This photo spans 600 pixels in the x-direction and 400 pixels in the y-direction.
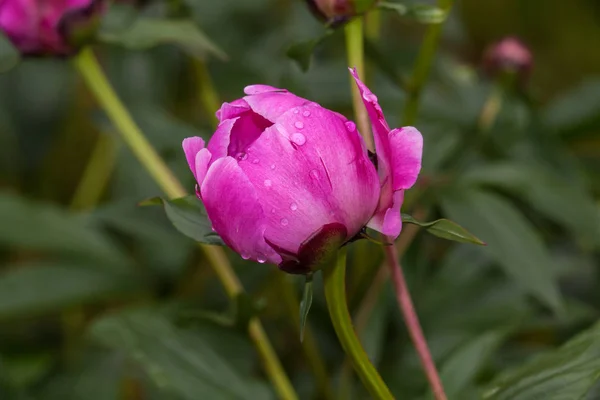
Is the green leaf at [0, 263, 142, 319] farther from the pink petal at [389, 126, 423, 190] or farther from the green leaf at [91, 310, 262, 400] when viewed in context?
the pink petal at [389, 126, 423, 190]

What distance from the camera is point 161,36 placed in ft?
1.94

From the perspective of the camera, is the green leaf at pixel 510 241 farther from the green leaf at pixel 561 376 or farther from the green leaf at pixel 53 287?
the green leaf at pixel 53 287

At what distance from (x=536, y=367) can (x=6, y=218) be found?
63 cm

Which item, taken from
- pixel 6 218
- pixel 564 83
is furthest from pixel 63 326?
pixel 564 83

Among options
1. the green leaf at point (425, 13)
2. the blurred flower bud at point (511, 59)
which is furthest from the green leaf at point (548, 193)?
the green leaf at point (425, 13)

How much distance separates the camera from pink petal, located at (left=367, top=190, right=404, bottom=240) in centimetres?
32

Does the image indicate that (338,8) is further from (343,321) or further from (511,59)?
(511,59)

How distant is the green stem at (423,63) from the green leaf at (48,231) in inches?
17.3

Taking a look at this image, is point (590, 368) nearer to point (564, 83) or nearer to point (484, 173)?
point (484, 173)

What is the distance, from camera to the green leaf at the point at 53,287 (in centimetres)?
80

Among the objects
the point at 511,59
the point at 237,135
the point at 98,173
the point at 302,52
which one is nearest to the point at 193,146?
the point at 237,135

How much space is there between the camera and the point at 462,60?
4.55 ft

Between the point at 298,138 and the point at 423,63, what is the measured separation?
0.72 ft

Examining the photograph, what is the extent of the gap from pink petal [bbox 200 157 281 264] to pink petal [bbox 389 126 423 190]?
60 millimetres
